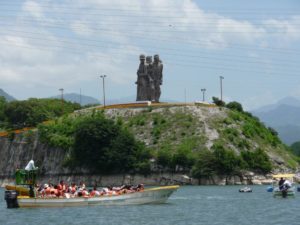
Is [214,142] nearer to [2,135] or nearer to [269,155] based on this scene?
[269,155]

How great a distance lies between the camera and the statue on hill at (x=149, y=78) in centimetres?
16934

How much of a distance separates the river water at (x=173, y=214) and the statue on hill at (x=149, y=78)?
77.3 meters

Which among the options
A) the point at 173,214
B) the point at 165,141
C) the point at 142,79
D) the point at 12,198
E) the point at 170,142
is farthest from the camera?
the point at 142,79

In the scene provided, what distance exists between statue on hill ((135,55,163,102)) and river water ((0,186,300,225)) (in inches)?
3041

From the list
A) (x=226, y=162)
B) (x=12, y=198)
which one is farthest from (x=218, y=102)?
(x=12, y=198)

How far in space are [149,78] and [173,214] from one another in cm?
9288

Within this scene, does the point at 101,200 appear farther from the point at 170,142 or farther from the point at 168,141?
the point at 168,141

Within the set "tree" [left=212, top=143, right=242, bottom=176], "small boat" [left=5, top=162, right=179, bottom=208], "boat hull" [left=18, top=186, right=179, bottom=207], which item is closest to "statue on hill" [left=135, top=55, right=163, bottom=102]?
"tree" [left=212, top=143, right=242, bottom=176]

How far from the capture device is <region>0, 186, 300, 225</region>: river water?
70438 mm

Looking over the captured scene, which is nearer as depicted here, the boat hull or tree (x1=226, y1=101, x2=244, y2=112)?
the boat hull

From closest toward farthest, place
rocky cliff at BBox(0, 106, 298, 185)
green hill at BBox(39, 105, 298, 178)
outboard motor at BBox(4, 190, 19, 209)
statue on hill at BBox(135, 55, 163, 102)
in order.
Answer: outboard motor at BBox(4, 190, 19, 209) → green hill at BBox(39, 105, 298, 178) → rocky cliff at BBox(0, 106, 298, 185) → statue on hill at BBox(135, 55, 163, 102)

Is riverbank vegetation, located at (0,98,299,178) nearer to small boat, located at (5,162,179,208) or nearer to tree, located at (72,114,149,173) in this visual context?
tree, located at (72,114,149,173)

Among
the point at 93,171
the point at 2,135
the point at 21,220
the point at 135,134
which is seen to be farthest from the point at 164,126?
the point at 21,220

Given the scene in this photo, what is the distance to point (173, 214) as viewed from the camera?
76875 millimetres
